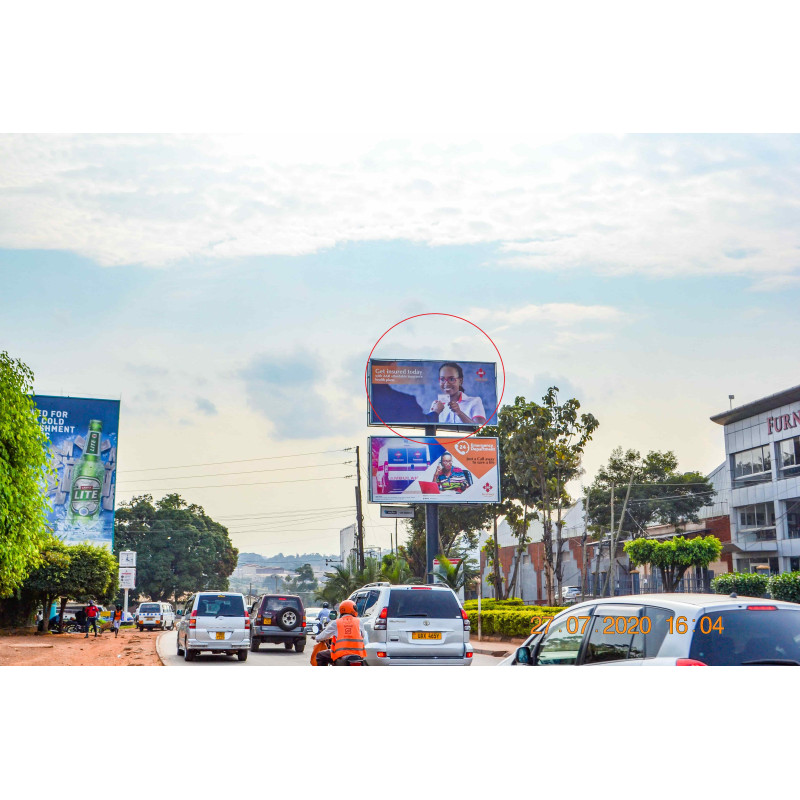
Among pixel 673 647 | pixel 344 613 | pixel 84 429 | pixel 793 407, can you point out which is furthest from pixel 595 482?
pixel 673 647

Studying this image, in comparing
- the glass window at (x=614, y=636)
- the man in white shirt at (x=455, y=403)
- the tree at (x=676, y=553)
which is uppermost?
the man in white shirt at (x=455, y=403)

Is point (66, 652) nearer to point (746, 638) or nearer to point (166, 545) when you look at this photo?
point (746, 638)

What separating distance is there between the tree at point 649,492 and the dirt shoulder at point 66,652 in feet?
88.2

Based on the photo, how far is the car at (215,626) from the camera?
66.5ft

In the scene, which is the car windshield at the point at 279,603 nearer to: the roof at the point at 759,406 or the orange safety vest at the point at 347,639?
the orange safety vest at the point at 347,639

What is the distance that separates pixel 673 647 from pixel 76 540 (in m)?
41.0

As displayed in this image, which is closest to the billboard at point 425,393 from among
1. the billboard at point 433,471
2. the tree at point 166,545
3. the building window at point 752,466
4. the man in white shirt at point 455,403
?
the man in white shirt at point 455,403

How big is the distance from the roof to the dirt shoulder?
2700 cm

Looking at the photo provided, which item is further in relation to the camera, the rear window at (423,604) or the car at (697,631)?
the rear window at (423,604)

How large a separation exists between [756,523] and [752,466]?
102 inches

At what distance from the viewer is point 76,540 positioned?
43.8 metres

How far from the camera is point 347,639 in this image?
12.7m

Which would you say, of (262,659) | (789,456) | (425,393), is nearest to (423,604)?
(262,659)

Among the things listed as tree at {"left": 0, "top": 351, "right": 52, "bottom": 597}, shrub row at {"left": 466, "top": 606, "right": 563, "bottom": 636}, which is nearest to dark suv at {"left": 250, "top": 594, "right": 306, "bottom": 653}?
shrub row at {"left": 466, "top": 606, "right": 563, "bottom": 636}
